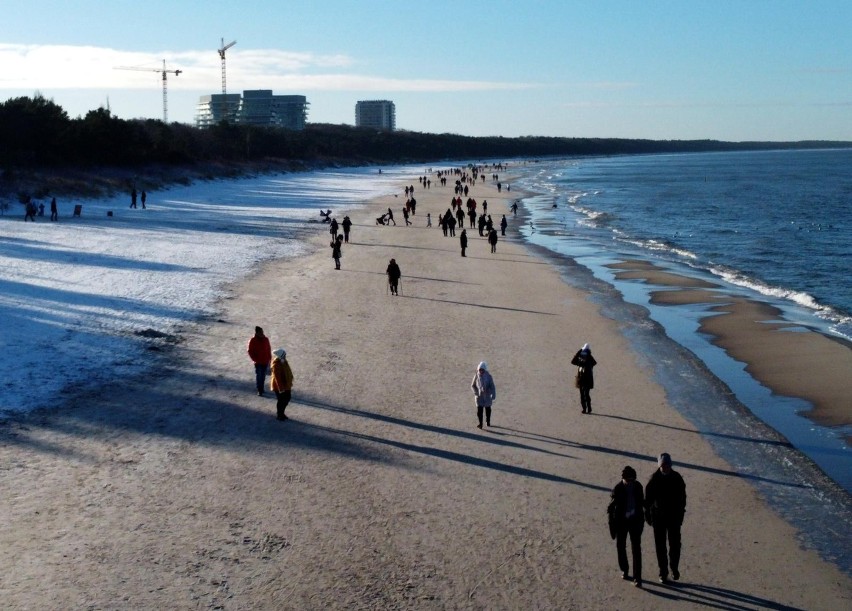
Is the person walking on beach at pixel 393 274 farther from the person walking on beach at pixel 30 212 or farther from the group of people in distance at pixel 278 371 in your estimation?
the person walking on beach at pixel 30 212

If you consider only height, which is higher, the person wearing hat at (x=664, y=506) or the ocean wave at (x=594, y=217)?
the ocean wave at (x=594, y=217)

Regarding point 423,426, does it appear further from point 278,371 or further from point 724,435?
point 724,435

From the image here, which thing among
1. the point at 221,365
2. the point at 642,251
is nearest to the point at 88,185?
the point at 642,251

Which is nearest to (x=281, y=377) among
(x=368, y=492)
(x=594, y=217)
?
(x=368, y=492)

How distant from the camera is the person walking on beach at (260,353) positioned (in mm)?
14875

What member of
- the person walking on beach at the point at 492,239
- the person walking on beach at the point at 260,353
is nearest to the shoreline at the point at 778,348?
the person walking on beach at the point at 492,239

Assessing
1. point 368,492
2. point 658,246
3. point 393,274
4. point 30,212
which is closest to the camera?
point 368,492

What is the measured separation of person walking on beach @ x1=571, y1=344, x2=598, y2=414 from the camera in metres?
14.4

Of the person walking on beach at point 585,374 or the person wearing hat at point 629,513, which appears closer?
the person wearing hat at point 629,513

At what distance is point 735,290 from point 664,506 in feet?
74.0

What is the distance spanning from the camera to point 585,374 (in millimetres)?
14578

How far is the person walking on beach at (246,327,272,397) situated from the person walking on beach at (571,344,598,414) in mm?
5182

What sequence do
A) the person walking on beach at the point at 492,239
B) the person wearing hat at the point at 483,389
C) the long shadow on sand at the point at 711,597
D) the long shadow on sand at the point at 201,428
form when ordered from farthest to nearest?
1. the person walking on beach at the point at 492,239
2. the person wearing hat at the point at 483,389
3. the long shadow on sand at the point at 201,428
4. the long shadow on sand at the point at 711,597

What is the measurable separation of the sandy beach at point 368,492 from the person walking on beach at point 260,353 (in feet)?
1.65
